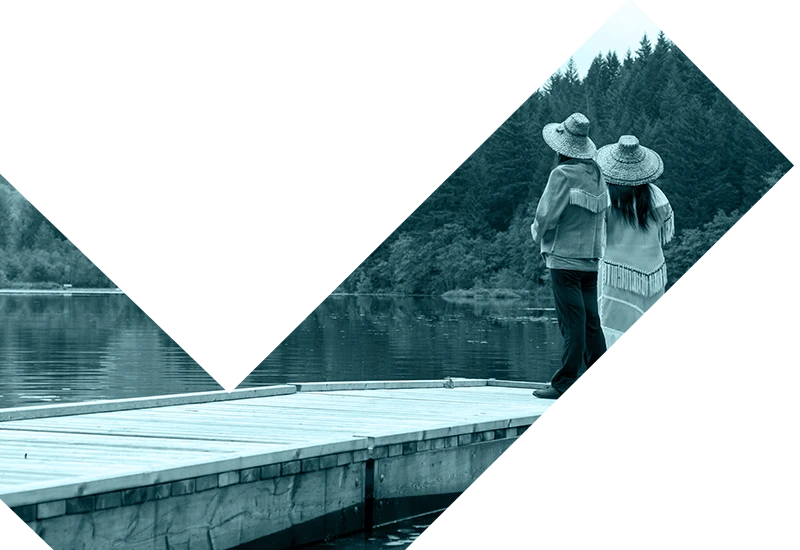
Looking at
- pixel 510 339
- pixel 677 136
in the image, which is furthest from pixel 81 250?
pixel 677 136

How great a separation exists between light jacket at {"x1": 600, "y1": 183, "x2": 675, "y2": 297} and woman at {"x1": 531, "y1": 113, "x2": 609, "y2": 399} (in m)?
0.12

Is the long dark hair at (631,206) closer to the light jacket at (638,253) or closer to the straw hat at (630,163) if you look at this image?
the light jacket at (638,253)

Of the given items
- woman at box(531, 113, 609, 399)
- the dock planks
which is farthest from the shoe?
woman at box(531, 113, 609, 399)

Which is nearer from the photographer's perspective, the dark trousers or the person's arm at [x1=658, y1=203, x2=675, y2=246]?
the person's arm at [x1=658, y1=203, x2=675, y2=246]

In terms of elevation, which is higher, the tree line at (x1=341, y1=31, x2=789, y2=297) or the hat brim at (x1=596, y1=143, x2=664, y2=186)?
the tree line at (x1=341, y1=31, x2=789, y2=297)

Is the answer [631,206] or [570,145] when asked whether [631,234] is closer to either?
[631,206]

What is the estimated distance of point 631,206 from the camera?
201 inches

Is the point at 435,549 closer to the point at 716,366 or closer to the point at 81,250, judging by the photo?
the point at 716,366

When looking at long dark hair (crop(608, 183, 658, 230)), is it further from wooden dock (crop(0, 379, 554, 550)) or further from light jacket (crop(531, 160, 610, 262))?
wooden dock (crop(0, 379, 554, 550))

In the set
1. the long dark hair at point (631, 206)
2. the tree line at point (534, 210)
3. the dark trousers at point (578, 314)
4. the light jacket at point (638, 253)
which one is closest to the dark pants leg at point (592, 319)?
the dark trousers at point (578, 314)

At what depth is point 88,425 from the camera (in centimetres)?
582

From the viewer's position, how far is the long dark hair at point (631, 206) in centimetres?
509

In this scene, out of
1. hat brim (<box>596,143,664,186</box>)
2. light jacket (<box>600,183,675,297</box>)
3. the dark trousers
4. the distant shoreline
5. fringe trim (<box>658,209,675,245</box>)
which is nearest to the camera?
hat brim (<box>596,143,664,186</box>)

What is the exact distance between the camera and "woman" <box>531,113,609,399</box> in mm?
5109
